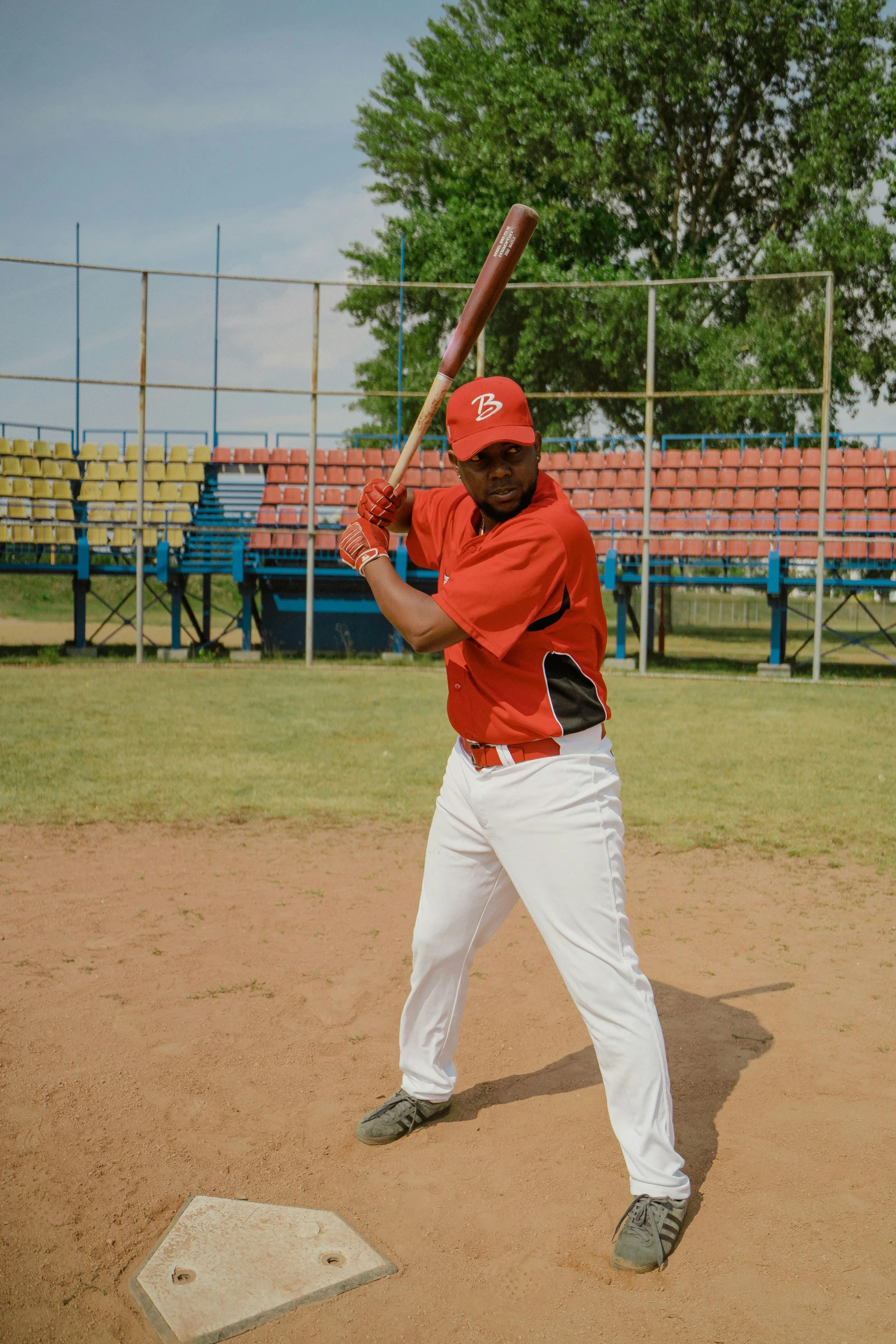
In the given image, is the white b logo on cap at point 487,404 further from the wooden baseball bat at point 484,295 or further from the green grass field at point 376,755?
the green grass field at point 376,755

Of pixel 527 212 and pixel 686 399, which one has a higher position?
pixel 686 399

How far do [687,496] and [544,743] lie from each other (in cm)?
1896

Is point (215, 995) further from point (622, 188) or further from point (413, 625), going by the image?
point (622, 188)

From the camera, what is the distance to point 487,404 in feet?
9.57

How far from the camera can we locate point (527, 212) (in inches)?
149

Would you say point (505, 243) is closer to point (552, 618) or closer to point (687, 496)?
point (552, 618)

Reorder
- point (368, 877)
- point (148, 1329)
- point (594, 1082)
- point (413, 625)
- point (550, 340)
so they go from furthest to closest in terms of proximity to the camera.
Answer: point (550, 340) < point (368, 877) < point (594, 1082) < point (413, 625) < point (148, 1329)

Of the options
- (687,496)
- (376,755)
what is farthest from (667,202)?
(376,755)

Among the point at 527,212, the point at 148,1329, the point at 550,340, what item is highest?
the point at 550,340

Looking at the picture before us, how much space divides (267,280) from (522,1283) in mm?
16755

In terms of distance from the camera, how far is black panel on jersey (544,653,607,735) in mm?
2932

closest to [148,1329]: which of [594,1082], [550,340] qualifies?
[594,1082]

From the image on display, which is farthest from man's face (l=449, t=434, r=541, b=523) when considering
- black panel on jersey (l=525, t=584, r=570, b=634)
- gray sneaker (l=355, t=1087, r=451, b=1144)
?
gray sneaker (l=355, t=1087, r=451, b=1144)

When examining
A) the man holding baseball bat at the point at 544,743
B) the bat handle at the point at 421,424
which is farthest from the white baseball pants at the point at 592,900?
the bat handle at the point at 421,424
